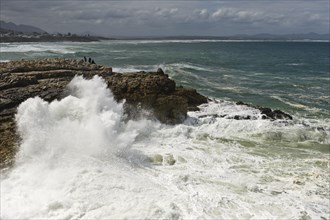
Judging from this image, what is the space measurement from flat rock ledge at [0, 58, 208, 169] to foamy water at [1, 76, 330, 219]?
2.00ft

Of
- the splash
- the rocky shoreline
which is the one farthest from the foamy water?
the rocky shoreline

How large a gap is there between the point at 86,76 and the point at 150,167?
19.2ft

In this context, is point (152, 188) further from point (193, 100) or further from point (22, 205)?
point (193, 100)

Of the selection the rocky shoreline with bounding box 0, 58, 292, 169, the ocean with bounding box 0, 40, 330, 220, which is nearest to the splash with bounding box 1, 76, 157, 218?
the ocean with bounding box 0, 40, 330, 220

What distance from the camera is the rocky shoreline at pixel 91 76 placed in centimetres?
1353

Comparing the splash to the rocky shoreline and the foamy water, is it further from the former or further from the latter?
the rocky shoreline

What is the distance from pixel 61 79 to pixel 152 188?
23.1 ft

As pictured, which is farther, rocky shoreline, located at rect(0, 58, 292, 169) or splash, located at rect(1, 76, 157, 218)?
rocky shoreline, located at rect(0, 58, 292, 169)

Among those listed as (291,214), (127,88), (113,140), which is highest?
(127,88)

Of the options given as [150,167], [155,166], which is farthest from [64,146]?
[155,166]

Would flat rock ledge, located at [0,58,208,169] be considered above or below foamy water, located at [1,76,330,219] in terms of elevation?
above

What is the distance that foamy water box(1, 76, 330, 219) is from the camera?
9.19 m

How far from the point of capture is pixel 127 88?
1612 cm

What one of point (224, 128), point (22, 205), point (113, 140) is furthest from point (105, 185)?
point (224, 128)
